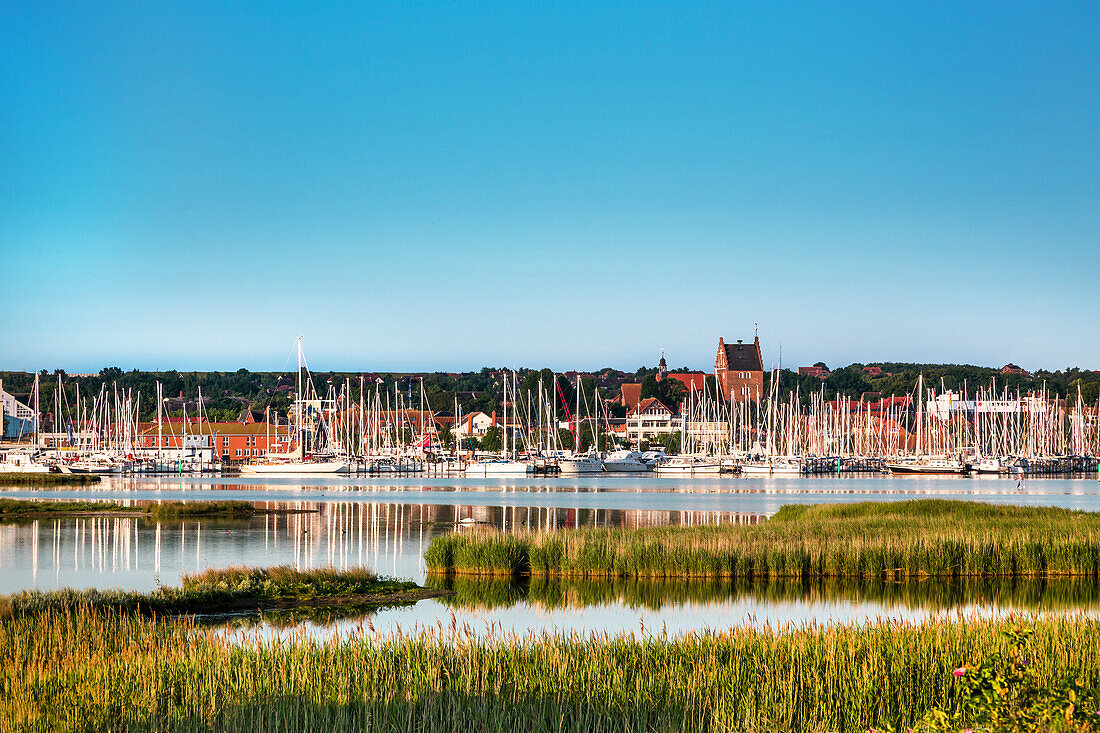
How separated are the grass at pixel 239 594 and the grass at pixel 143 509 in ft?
88.3

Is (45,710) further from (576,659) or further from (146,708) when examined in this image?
(576,659)

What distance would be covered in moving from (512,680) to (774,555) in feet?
63.0

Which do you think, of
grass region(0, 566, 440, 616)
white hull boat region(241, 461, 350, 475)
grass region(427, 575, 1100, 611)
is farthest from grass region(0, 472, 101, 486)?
grass region(427, 575, 1100, 611)

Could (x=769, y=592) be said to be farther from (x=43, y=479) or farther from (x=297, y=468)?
(x=297, y=468)

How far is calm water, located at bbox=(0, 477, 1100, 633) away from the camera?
26297 mm

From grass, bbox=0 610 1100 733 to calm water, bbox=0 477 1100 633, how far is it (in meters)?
1.89

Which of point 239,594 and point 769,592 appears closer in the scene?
point 239,594

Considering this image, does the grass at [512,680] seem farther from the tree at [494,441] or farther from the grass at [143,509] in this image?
the tree at [494,441]

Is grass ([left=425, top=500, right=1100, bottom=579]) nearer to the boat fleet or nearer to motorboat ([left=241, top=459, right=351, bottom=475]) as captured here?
the boat fleet

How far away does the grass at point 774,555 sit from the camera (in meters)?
32.9

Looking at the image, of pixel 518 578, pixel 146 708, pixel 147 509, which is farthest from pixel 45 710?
pixel 147 509

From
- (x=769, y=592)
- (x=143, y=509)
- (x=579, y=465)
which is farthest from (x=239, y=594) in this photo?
(x=579, y=465)

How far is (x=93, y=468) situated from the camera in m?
122

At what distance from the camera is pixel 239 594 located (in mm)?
26703
